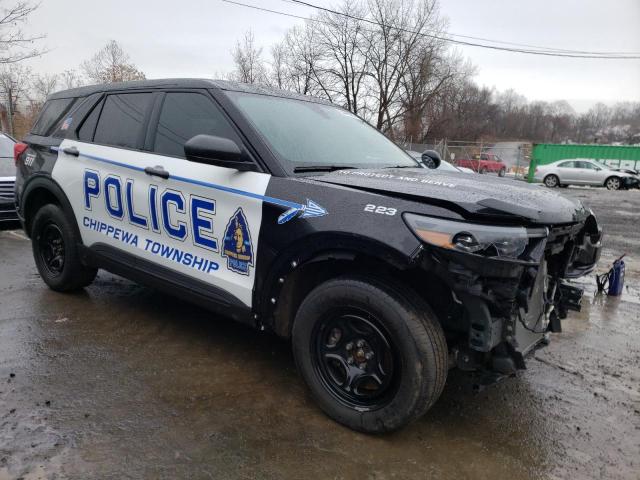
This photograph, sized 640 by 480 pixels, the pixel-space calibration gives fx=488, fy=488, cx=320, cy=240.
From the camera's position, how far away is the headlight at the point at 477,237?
213 cm

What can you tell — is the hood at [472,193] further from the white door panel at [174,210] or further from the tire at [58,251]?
the tire at [58,251]

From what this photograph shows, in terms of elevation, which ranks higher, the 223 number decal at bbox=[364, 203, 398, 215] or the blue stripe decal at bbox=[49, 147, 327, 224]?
the 223 number decal at bbox=[364, 203, 398, 215]

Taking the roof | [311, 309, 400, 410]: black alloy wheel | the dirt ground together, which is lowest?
the dirt ground

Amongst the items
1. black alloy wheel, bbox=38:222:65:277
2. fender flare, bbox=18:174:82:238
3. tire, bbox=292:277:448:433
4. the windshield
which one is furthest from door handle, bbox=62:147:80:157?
tire, bbox=292:277:448:433

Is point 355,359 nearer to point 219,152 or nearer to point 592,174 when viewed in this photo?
point 219,152

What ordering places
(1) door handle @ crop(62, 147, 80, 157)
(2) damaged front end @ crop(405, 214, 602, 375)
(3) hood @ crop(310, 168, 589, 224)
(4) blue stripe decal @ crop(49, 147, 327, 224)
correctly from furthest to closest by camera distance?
(1) door handle @ crop(62, 147, 80, 157) → (4) blue stripe decal @ crop(49, 147, 327, 224) → (3) hood @ crop(310, 168, 589, 224) → (2) damaged front end @ crop(405, 214, 602, 375)

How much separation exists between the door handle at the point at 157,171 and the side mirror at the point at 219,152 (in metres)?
0.46

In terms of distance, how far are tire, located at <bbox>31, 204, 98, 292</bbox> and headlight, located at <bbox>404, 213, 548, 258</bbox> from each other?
10.1ft

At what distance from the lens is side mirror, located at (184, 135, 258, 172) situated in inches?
106

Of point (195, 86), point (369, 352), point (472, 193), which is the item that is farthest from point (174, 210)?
point (472, 193)

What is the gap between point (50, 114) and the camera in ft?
14.6

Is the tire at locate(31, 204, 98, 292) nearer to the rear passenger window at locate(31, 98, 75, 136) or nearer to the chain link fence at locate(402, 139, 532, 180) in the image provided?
the rear passenger window at locate(31, 98, 75, 136)

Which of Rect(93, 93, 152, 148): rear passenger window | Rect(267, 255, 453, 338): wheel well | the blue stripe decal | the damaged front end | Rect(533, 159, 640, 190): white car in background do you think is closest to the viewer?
the damaged front end

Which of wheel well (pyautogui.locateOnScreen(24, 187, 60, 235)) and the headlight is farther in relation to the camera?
wheel well (pyautogui.locateOnScreen(24, 187, 60, 235))
